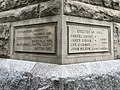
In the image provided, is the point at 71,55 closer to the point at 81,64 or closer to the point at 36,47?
the point at 81,64

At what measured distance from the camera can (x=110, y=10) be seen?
394 centimetres

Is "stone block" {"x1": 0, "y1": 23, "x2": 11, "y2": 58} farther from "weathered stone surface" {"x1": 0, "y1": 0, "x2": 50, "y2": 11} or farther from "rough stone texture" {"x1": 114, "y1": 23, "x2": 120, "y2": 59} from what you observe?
"rough stone texture" {"x1": 114, "y1": 23, "x2": 120, "y2": 59}

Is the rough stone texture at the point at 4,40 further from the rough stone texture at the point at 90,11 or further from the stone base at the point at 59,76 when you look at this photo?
the rough stone texture at the point at 90,11

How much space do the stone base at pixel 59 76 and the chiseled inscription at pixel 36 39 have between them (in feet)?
0.90

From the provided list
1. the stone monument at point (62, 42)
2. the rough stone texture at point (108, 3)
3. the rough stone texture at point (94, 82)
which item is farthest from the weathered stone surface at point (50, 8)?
the rough stone texture at point (94, 82)

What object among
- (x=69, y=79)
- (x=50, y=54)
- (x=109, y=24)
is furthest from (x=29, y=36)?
(x=109, y=24)

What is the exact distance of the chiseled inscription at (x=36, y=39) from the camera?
10.2 feet

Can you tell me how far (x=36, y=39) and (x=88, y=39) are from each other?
963mm

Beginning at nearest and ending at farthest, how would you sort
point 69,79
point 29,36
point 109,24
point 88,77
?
1. point 69,79
2. point 88,77
3. point 29,36
4. point 109,24

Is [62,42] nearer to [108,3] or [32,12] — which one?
→ [32,12]

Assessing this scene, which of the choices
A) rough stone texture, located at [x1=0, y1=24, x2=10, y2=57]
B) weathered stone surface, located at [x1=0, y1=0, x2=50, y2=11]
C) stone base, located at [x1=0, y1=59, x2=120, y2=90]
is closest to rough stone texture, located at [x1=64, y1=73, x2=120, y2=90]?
stone base, located at [x1=0, y1=59, x2=120, y2=90]

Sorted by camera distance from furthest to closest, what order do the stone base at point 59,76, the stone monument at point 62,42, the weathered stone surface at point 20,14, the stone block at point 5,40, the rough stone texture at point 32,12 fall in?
the stone block at point 5,40 → the weathered stone surface at point 20,14 → the rough stone texture at point 32,12 → the stone monument at point 62,42 → the stone base at point 59,76

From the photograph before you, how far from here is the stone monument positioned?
2.93 metres

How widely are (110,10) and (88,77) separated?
5.53 feet
